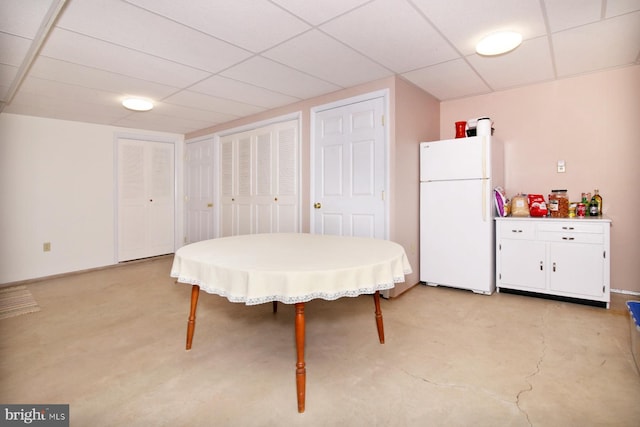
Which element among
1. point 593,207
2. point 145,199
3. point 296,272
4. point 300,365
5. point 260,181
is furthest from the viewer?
point 145,199

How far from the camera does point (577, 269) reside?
9.58 ft

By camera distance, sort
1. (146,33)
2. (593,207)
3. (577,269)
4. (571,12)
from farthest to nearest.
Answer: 1. (593,207)
2. (577,269)
3. (146,33)
4. (571,12)

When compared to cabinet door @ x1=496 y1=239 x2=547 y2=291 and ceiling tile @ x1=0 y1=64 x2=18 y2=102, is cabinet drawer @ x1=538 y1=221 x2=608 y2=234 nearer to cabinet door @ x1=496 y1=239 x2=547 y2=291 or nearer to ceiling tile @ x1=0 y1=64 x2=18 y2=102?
cabinet door @ x1=496 y1=239 x2=547 y2=291

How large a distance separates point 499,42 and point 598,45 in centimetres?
92

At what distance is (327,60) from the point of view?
276 centimetres

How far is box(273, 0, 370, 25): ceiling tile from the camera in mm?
1947

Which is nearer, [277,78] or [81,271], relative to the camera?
[277,78]

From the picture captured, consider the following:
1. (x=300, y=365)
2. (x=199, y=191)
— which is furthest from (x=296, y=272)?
(x=199, y=191)

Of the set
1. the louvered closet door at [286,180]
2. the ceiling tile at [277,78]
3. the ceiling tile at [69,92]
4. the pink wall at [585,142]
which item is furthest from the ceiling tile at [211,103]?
the pink wall at [585,142]

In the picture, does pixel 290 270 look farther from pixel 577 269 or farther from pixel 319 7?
pixel 577 269

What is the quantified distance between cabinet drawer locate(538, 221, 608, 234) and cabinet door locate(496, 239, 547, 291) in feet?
0.56

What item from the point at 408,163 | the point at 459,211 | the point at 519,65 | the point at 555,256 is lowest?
the point at 555,256

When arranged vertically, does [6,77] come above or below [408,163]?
above

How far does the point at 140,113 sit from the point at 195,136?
127cm
